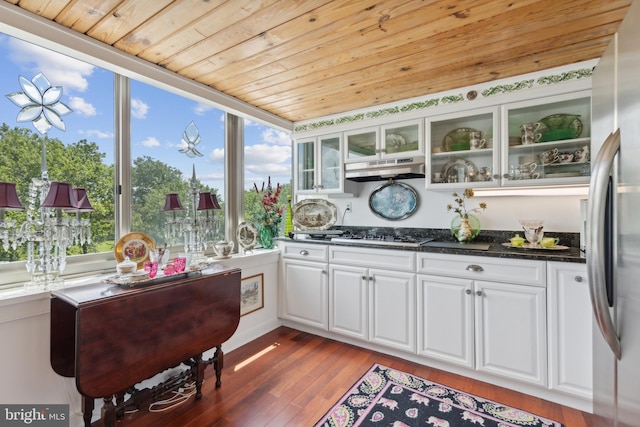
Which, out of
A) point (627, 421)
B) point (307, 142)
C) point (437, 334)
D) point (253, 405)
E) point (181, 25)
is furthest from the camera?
point (307, 142)

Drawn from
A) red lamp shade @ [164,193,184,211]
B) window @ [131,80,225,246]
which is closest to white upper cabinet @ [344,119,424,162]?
window @ [131,80,225,246]

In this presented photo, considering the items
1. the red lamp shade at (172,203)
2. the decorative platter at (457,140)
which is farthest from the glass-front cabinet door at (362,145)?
the red lamp shade at (172,203)

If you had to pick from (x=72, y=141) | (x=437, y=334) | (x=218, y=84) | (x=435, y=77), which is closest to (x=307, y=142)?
(x=218, y=84)

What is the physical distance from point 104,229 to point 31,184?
1.53 feet

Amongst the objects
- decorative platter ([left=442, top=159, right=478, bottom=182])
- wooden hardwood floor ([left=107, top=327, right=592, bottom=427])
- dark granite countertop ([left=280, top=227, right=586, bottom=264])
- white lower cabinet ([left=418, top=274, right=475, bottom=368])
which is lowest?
wooden hardwood floor ([left=107, top=327, right=592, bottom=427])

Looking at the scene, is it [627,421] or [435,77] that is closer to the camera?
[627,421]

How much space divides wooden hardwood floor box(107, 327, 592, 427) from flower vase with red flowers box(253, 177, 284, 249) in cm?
98

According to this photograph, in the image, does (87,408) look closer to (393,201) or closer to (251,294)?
(251,294)

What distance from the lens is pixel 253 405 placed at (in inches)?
72.4

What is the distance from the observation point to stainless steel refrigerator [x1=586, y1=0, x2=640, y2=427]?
27.2 inches

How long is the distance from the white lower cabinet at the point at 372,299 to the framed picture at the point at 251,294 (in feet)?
2.24

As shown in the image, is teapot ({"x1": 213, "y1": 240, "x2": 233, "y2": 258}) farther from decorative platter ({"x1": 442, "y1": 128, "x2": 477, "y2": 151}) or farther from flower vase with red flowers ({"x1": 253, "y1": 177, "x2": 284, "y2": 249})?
decorative platter ({"x1": 442, "y1": 128, "x2": 477, "y2": 151})

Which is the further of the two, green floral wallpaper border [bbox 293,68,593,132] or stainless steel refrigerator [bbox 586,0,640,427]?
green floral wallpaper border [bbox 293,68,593,132]

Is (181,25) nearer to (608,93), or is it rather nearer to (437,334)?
(608,93)
